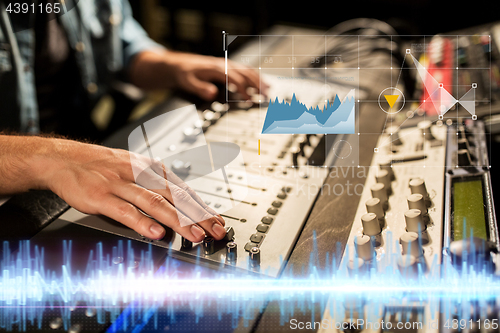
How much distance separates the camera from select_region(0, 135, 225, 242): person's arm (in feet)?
2.32

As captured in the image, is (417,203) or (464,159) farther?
(464,159)

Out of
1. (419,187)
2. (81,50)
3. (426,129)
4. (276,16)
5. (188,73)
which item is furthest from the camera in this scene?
(276,16)

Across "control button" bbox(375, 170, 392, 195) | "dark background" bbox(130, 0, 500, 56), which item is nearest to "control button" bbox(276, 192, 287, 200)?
"control button" bbox(375, 170, 392, 195)

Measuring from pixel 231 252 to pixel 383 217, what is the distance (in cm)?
30

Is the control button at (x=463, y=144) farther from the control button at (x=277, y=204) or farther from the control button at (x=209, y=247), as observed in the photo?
the control button at (x=209, y=247)

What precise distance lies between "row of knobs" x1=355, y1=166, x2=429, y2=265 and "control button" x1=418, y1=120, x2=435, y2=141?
22cm

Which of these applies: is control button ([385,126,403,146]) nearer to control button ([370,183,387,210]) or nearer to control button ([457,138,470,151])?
control button ([457,138,470,151])

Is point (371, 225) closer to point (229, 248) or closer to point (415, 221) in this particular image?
point (415, 221)

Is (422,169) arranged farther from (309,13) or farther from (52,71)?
(309,13)

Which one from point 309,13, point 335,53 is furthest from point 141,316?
point 309,13

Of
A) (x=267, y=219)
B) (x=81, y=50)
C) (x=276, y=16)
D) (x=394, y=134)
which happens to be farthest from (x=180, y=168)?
(x=276, y=16)

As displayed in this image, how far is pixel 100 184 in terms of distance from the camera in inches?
29.5
